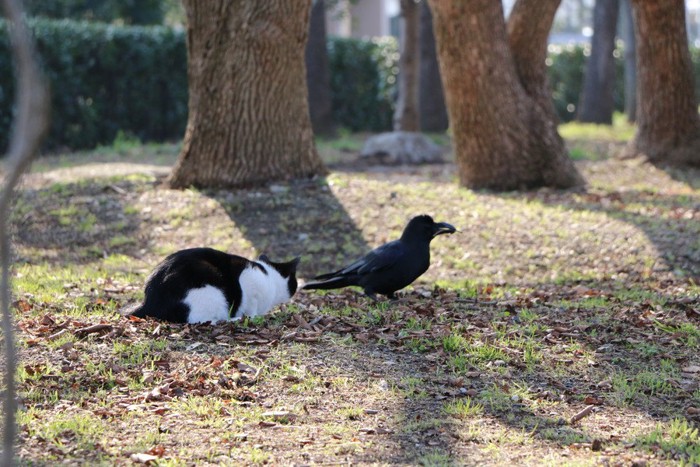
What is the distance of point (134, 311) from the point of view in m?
6.38

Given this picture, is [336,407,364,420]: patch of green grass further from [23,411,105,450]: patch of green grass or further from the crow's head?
the crow's head

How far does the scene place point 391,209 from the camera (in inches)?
416

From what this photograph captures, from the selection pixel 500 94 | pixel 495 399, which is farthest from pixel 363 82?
pixel 495 399

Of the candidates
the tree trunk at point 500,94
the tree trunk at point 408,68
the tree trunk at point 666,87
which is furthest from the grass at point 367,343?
the tree trunk at point 408,68

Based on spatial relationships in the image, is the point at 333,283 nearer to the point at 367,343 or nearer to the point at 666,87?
the point at 367,343

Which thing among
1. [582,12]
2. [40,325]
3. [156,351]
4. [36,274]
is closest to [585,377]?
[156,351]

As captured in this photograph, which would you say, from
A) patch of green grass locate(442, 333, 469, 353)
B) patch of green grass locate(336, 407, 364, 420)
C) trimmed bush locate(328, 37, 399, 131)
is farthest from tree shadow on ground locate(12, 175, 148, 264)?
trimmed bush locate(328, 37, 399, 131)

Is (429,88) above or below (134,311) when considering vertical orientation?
above

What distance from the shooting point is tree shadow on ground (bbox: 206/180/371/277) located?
9500 millimetres

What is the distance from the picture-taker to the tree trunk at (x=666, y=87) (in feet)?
45.3

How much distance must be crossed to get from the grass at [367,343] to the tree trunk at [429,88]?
10.5 metres

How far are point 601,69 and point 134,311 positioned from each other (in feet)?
61.3

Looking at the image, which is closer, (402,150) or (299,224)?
(299,224)

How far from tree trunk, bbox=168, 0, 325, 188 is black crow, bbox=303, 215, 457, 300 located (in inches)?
161
